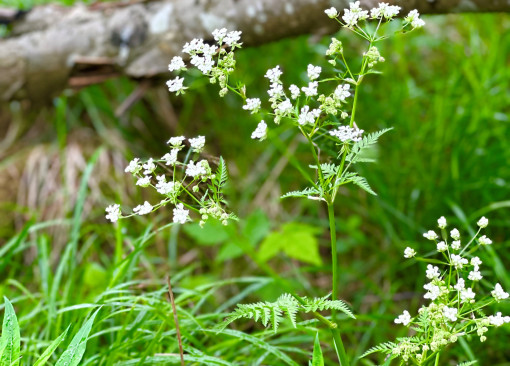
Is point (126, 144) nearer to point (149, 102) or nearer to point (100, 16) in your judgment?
point (149, 102)

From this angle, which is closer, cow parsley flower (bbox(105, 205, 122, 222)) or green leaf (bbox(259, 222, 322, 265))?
cow parsley flower (bbox(105, 205, 122, 222))

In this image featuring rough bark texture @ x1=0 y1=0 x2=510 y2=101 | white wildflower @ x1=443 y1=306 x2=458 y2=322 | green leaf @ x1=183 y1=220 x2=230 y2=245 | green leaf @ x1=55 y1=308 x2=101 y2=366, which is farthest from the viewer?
green leaf @ x1=183 y1=220 x2=230 y2=245

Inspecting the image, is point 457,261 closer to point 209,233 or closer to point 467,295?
point 467,295

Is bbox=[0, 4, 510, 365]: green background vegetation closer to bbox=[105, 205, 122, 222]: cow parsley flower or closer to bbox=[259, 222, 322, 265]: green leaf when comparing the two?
bbox=[259, 222, 322, 265]: green leaf

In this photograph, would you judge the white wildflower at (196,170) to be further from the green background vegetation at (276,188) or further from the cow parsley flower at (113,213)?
the green background vegetation at (276,188)

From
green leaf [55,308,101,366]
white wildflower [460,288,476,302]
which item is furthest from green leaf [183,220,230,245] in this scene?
white wildflower [460,288,476,302]

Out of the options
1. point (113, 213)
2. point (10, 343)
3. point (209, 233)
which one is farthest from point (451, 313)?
point (209, 233)

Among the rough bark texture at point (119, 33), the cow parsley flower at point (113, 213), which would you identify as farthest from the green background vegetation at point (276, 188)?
the cow parsley flower at point (113, 213)
